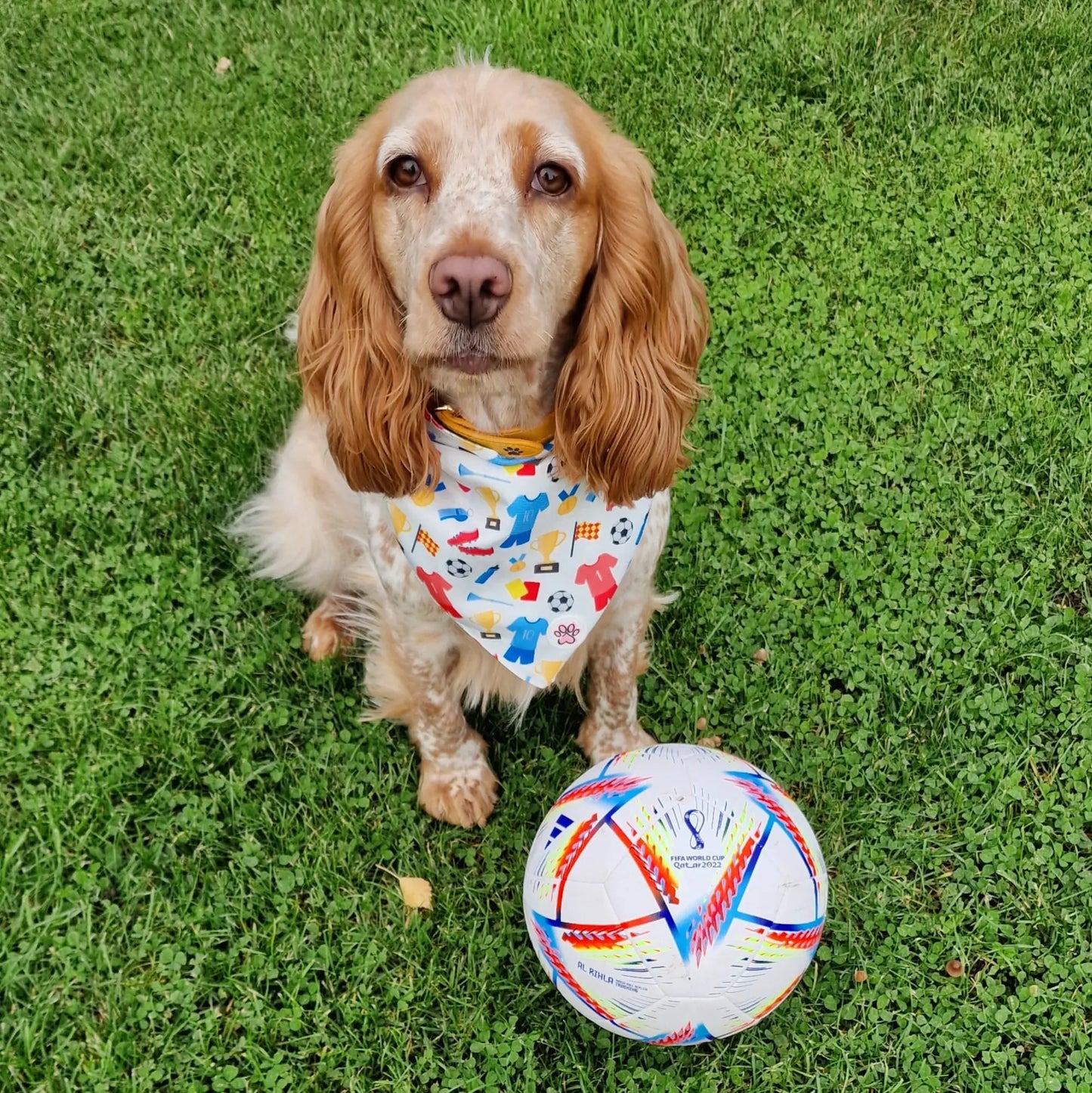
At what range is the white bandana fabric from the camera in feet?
8.98

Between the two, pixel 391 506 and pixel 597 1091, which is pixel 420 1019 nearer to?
pixel 597 1091

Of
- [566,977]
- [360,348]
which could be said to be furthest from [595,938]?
[360,348]

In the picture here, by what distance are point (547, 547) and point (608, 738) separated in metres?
0.85

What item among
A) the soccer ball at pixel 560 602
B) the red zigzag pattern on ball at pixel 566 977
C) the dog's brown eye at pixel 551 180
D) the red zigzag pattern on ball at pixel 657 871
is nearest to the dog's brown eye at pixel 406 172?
the dog's brown eye at pixel 551 180

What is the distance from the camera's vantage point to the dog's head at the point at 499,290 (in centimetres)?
226

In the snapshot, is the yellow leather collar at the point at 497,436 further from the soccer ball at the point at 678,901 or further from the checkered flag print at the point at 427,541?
the soccer ball at the point at 678,901

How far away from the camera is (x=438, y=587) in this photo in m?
2.89

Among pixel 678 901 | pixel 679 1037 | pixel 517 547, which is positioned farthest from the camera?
pixel 517 547

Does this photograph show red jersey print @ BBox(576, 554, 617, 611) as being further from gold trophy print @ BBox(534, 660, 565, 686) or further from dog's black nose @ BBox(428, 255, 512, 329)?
dog's black nose @ BBox(428, 255, 512, 329)

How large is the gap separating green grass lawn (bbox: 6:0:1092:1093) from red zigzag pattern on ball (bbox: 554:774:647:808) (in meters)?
0.69

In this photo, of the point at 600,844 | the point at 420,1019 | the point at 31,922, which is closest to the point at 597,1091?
the point at 420,1019

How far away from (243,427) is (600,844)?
2.46 meters

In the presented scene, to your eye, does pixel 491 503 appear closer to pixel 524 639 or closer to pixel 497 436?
pixel 497 436

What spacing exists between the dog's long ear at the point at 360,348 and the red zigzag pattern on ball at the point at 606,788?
0.95 metres
